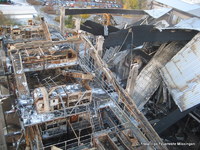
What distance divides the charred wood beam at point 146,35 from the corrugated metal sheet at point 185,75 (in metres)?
1.24

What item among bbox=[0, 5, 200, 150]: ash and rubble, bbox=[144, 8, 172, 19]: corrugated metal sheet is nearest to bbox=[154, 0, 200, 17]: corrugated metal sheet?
bbox=[144, 8, 172, 19]: corrugated metal sheet

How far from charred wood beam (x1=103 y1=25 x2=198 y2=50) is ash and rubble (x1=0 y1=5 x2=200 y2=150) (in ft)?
0.32

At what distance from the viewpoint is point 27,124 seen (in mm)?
13008

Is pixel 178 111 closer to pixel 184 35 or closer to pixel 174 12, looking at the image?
pixel 184 35

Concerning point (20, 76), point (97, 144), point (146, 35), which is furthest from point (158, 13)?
point (97, 144)

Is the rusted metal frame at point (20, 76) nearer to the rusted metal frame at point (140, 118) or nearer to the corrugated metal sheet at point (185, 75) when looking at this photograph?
the rusted metal frame at point (140, 118)

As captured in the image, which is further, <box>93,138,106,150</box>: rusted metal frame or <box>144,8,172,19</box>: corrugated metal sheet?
<box>144,8,172,19</box>: corrugated metal sheet

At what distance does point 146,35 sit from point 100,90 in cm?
889

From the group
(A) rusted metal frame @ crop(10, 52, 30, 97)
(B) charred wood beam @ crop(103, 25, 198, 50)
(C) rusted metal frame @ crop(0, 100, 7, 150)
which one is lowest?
(C) rusted metal frame @ crop(0, 100, 7, 150)

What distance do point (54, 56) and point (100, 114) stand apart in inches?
272

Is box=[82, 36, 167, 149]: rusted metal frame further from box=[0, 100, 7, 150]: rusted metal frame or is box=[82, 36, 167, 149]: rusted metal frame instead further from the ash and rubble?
box=[0, 100, 7, 150]: rusted metal frame

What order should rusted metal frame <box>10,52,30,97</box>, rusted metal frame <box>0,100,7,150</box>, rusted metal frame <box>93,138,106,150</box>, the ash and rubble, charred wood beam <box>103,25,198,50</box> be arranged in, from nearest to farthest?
rusted metal frame <box>93,138,106,150</box>, the ash and rubble, rusted metal frame <box>10,52,30,97</box>, rusted metal frame <box>0,100,7,150</box>, charred wood beam <box>103,25,198,50</box>

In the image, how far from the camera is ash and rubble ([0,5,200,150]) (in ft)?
46.6

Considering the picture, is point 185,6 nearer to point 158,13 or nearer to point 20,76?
point 158,13
